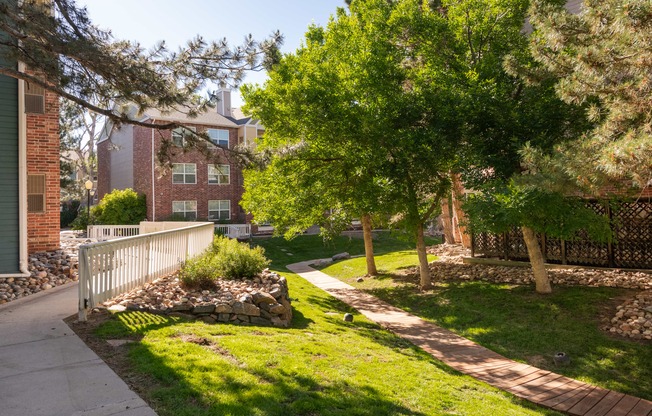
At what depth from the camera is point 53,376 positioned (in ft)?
15.1

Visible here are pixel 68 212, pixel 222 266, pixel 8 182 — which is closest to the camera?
pixel 222 266

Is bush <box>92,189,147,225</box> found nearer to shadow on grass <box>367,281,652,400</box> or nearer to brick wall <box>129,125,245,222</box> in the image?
brick wall <box>129,125,245,222</box>

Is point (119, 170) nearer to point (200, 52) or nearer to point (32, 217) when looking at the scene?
point (32, 217)

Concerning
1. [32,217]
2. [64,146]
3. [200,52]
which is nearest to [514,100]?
[200,52]

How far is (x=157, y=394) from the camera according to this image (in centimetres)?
421

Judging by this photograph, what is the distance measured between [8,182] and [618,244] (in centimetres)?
1393

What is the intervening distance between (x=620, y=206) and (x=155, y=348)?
10754mm

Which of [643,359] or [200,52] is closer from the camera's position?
[643,359]

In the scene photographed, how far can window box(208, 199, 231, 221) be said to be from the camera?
30516mm

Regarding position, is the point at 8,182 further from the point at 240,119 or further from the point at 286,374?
the point at 240,119

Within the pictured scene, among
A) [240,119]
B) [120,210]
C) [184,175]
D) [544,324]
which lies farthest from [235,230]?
[544,324]

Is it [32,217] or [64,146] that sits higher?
[64,146]

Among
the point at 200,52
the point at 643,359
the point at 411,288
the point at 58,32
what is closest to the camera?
the point at 643,359

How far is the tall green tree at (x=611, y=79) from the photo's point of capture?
17.0ft
